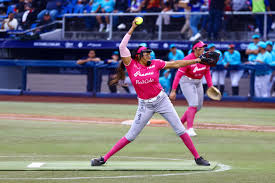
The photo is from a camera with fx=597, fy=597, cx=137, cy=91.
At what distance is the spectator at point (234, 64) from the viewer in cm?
2037

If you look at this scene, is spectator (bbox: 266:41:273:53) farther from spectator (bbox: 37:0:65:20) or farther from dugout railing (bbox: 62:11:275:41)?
spectator (bbox: 37:0:65:20)

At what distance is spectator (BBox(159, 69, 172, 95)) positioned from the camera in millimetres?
21062

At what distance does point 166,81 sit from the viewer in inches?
832

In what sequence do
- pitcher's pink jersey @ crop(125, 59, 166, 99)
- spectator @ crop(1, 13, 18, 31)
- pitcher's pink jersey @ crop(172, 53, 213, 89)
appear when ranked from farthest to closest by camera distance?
spectator @ crop(1, 13, 18, 31), pitcher's pink jersey @ crop(172, 53, 213, 89), pitcher's pink jersey @ crop(125, 59, 166, 99)

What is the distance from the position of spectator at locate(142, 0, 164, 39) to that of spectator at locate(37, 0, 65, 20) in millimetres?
4550

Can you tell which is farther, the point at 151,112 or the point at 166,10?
the point at 166,10

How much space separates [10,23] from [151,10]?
6906 mm

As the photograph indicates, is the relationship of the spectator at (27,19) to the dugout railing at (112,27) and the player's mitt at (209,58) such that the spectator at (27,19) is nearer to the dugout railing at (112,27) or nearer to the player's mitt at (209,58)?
the dugout railing at (112,27)

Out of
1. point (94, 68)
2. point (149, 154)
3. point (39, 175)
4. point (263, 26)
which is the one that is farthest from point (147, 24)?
point (39, 175)

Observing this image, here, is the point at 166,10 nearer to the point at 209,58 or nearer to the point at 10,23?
the point at 10,23

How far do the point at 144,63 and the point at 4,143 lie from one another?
3.55 m

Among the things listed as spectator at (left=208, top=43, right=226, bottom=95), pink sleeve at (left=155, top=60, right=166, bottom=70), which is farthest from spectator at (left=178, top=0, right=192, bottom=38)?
pink sleeve at (left=155, top=60, right=166, bottom=70)

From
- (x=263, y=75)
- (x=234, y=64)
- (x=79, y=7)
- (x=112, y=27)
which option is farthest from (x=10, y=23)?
(x=263, y=75)

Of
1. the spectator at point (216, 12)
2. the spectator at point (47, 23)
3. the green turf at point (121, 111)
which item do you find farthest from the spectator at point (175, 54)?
the spectator at point (47, 23)
